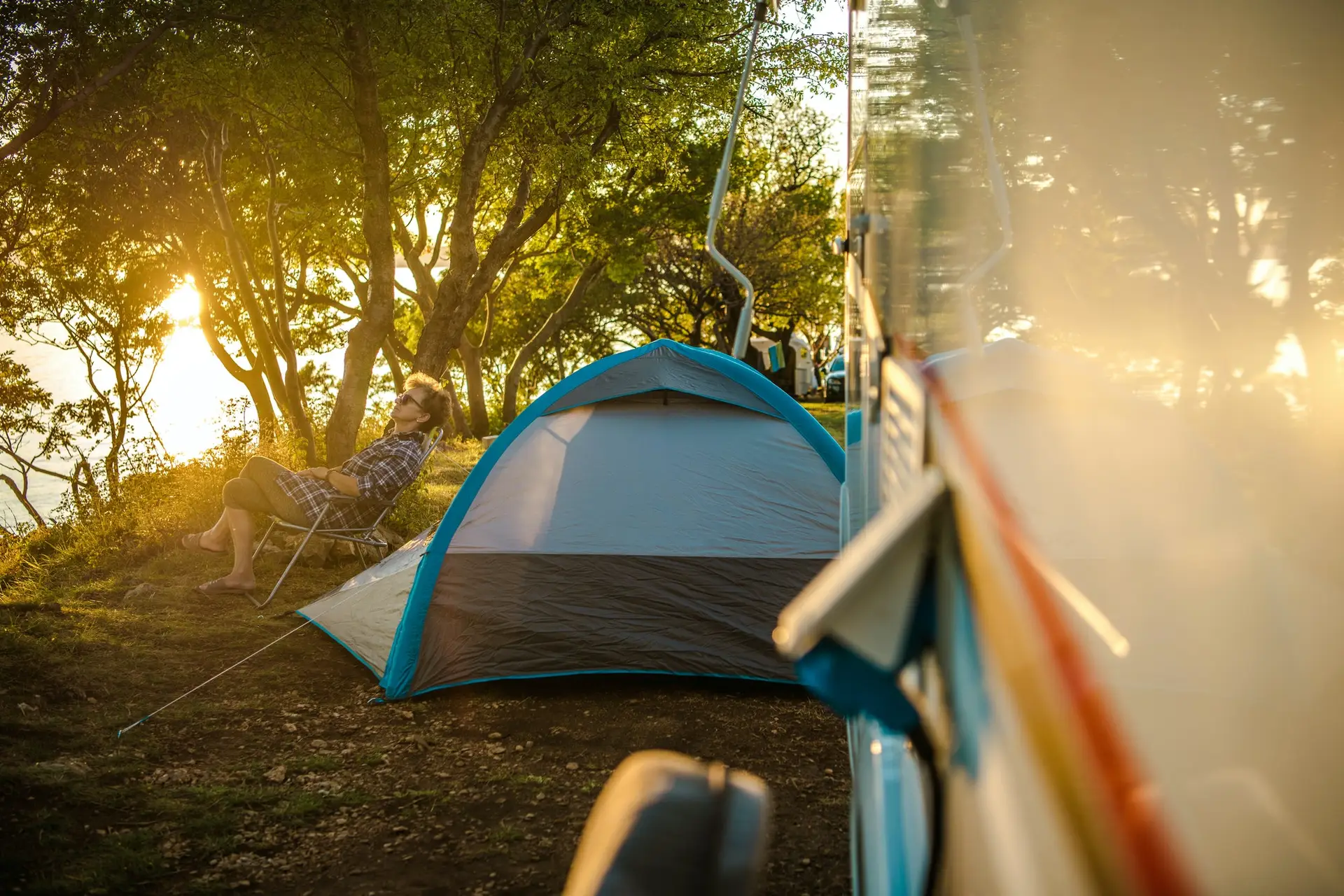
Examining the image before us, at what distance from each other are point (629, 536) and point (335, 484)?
2213 mm

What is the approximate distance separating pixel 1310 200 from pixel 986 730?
37 cm

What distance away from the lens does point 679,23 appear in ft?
29.5

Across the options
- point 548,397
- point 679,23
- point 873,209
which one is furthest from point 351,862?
point 679,23

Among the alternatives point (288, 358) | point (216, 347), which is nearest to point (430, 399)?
point (288, 358)

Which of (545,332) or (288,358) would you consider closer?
(288,358)

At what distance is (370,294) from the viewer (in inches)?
316

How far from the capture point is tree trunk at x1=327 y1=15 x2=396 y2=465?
7758 mm

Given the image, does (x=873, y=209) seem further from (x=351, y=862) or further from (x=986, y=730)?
(x=351, y=862)

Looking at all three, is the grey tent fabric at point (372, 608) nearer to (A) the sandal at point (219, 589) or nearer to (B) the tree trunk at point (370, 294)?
(A) the sandal at point (219, 589)

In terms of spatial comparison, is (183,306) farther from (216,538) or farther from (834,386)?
(834,386)

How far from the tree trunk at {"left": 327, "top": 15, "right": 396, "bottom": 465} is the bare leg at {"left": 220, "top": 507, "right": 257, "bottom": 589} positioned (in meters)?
1.89

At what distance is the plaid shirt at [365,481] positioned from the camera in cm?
582

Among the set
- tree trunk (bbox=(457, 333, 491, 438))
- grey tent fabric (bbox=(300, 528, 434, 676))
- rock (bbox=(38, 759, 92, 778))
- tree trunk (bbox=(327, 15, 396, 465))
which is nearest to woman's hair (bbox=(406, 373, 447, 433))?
grey tent fabric (bbox=(300, 528, 434, 676))

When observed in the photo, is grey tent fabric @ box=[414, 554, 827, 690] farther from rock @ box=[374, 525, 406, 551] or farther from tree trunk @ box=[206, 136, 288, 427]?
tree trunk @ box=[206, 136, 288, 427]
